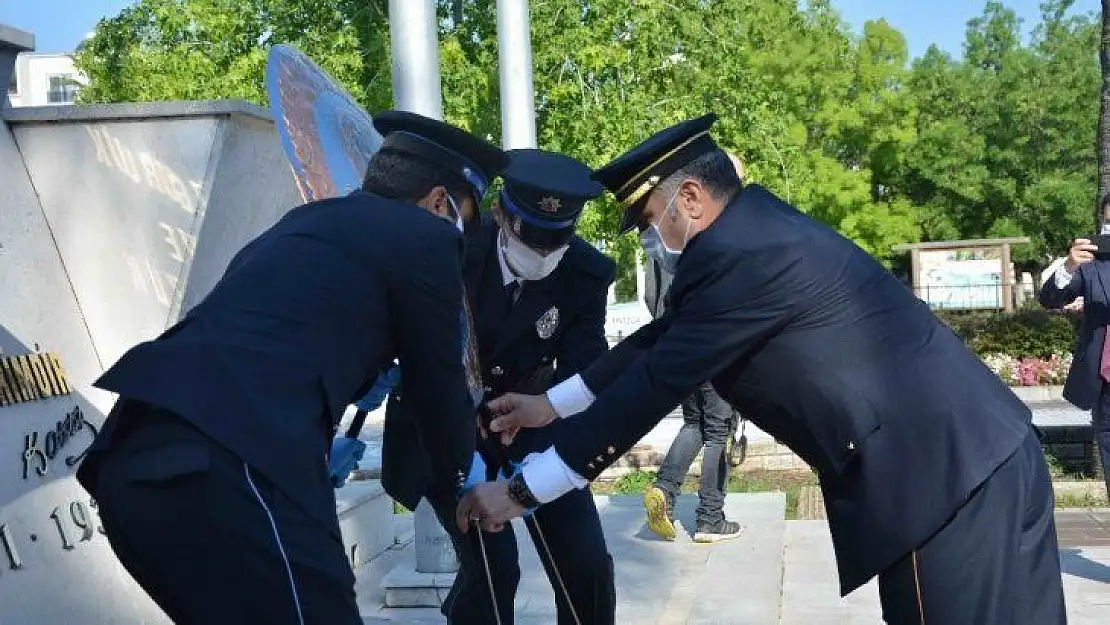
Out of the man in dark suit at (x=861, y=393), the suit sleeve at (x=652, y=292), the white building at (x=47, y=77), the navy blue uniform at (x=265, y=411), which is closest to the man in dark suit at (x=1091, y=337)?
the suit sleeve at (x=652, y=292)

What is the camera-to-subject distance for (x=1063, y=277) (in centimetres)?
677

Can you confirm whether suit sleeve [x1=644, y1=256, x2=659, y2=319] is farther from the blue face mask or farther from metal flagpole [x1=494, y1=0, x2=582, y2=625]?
the blue face mask

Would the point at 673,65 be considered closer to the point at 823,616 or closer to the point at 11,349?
the point at 823,616

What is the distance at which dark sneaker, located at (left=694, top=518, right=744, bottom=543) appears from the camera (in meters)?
7.20

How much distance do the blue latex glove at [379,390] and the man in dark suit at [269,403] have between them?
1.95ft

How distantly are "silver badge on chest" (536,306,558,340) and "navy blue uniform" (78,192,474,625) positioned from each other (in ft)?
5.14

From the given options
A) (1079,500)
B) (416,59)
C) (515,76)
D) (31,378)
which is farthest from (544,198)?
(1079,500)

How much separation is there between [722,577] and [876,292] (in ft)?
12.0

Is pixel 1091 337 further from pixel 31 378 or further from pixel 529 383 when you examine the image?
pixel 31 378

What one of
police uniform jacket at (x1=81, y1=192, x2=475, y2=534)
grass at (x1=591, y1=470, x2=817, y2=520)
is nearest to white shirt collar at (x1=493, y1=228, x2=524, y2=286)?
police uniform jacket at (x1=81, y1=192, x2=475, y2=534)

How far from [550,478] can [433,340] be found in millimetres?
753

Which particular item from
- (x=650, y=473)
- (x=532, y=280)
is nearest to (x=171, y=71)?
(x=650, y=473)

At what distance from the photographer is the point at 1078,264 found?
6641 mm

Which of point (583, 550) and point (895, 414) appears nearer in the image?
point (895, 414)
